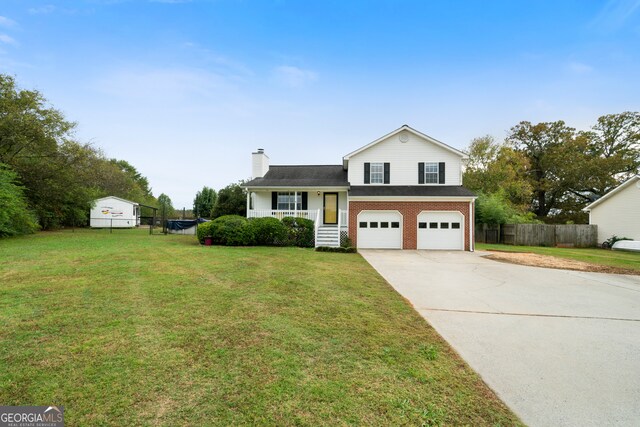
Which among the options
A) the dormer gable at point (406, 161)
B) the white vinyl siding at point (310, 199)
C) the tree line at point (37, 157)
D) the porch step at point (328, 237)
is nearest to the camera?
the porch step at point (328, 237)

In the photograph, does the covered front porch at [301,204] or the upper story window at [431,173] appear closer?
the covered front porch at [301,204]

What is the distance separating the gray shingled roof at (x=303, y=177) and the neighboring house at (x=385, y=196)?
6cm

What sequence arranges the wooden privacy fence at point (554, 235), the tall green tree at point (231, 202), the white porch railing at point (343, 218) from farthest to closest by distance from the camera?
the tall green tree at point (231, 202), the wooden privacy fence at point (554, 235), the white porch railing at point (343, 218)

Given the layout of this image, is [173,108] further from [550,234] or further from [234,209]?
[550,234]

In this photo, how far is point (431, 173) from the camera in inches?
682

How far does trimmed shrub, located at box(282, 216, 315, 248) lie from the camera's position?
15.5m

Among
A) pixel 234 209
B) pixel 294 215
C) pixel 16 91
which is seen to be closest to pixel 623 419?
pixel 294 215

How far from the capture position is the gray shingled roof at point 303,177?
17.2 meters

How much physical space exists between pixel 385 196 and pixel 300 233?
5.07 metres

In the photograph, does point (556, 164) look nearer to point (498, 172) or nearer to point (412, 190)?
point (498, 172)

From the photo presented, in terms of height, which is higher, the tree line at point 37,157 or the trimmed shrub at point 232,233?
the tree line at point 37,157

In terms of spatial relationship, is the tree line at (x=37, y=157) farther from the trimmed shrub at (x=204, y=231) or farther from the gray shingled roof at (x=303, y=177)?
the gray shingled roof at (x=303, y=177)

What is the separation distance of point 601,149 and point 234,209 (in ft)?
128

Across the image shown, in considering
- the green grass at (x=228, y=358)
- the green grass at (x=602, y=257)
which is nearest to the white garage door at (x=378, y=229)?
the green grass at (x=602, y=257)
